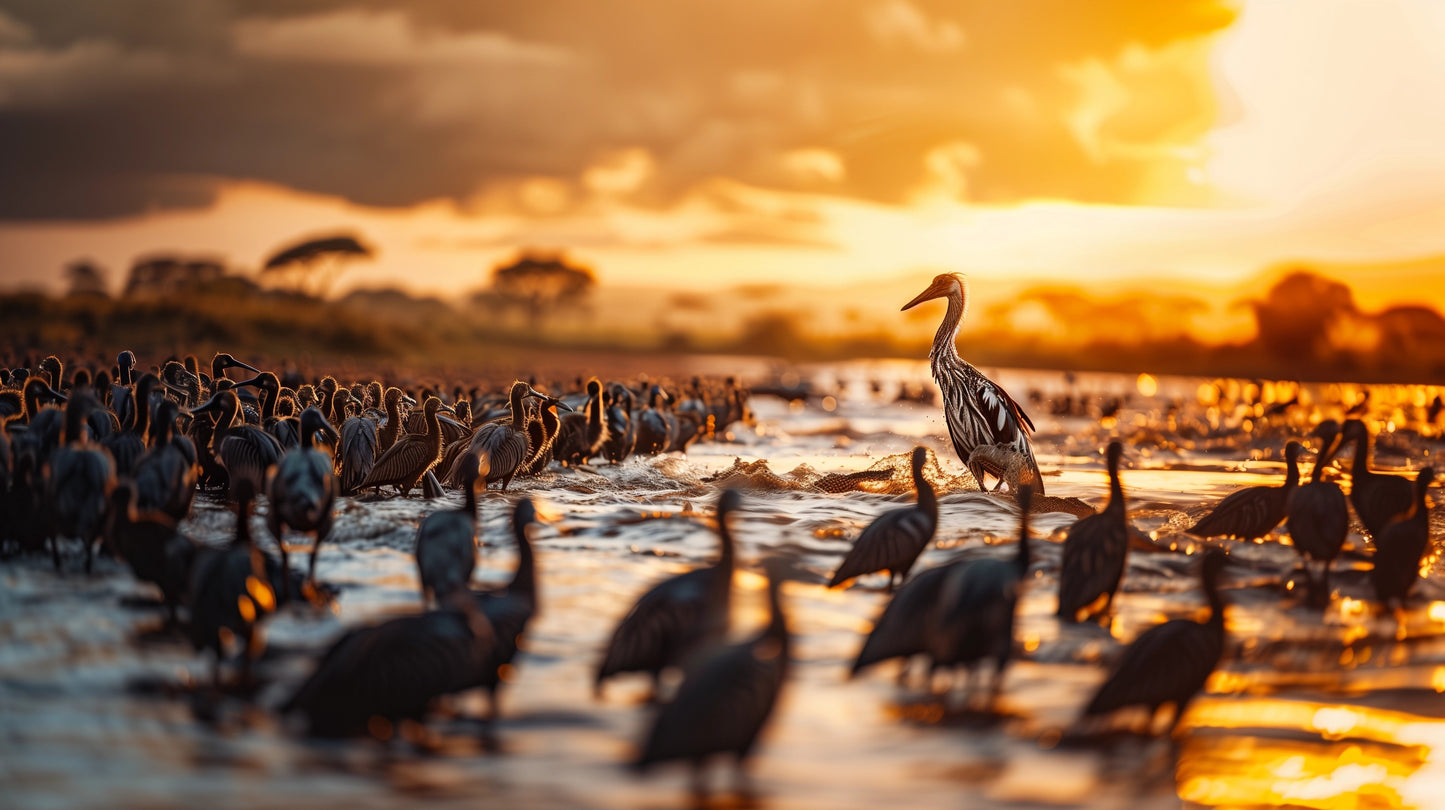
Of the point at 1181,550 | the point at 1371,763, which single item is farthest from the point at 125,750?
the point at 1181,550

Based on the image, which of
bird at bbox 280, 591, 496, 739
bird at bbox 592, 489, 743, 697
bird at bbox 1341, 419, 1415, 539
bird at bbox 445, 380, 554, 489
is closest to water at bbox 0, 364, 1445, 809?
bird at bbox 280, 591, 496, 739

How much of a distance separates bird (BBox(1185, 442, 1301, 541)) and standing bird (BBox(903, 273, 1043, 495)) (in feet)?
8.24

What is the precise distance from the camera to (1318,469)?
1273cm

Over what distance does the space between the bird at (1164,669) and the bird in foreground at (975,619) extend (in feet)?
2.71

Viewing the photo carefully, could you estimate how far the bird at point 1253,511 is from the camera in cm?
1234

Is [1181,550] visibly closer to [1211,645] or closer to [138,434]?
[1211,645]

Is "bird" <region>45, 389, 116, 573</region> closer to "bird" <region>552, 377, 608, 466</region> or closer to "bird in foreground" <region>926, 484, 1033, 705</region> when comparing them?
"bird in foreground" <region>926, 484, 1033, 705</region>

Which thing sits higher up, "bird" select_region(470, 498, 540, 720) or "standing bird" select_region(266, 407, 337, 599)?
"standing bird" select_region(266, 407, 337, 599)

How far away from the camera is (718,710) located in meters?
5.73

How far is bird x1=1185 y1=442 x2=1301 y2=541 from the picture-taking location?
12344 mm

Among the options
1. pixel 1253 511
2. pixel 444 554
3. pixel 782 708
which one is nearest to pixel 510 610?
pixel 444 554

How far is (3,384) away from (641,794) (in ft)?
67.3

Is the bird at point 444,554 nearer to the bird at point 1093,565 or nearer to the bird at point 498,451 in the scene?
the bird at point 1093,565

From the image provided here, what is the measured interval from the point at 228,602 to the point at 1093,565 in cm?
646
